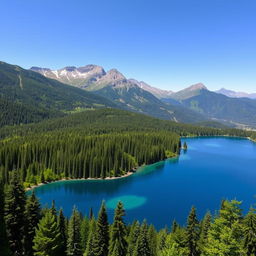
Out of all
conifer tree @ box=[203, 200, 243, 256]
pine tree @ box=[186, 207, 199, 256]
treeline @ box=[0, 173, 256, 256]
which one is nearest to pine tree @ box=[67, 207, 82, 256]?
treeline @ box=[0, 173, 256, 256]

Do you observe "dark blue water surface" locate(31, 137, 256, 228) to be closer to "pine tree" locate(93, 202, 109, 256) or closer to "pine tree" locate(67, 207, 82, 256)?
"pine tree" locate(93, 202, 109, 256)

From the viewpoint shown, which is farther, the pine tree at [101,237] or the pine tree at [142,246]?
the pine tree at [101,237]

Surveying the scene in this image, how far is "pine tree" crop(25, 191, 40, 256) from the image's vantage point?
39.3 metres

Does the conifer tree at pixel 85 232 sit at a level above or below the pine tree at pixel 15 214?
below

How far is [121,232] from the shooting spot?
4275 cm

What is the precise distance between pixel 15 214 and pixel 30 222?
3530mm

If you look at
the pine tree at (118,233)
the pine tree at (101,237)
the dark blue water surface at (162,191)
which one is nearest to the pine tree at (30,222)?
the pine tree at (101,237)

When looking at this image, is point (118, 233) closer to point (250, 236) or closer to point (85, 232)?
point (85, 232)

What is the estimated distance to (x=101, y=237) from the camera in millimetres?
43094

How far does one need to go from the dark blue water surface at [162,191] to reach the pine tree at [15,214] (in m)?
44.9

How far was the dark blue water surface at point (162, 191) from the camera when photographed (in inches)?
3425

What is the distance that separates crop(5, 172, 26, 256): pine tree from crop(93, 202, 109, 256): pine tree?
42.3 ft

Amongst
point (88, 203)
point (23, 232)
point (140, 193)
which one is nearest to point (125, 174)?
point (140, 193)

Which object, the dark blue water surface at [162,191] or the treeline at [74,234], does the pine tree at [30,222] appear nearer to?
the treeline at [74,234]
